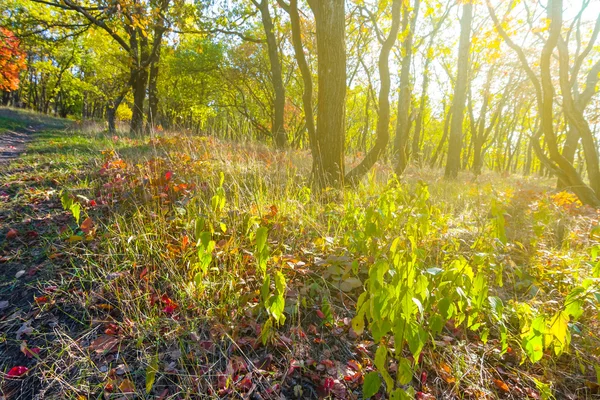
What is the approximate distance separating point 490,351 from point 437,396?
49 cm

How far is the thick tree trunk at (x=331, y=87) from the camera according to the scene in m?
3.45

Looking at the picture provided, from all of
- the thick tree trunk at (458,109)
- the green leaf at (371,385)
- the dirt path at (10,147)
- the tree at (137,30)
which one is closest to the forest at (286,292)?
the green leaf at (371,385)

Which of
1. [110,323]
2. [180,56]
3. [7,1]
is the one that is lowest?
[110,323]

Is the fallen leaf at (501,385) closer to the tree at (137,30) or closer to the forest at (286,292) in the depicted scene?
the forest at (286,292)

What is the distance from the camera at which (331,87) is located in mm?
3617

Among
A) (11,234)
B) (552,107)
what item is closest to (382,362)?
(11,234)

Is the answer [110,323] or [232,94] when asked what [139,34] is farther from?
[110,323]

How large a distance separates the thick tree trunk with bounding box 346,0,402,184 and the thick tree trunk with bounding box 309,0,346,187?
0.40 meters

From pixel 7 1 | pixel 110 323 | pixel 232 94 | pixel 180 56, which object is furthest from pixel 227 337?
pixel 7 1

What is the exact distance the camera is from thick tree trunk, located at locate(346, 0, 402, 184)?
13.5 ft

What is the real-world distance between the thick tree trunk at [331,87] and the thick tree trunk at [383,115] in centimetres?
40

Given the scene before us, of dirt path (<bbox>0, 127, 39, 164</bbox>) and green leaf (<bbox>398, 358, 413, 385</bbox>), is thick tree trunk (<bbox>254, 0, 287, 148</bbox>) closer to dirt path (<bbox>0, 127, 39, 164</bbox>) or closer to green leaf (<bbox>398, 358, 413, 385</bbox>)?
dirt path (<bbox>0, 127, 39, 164</bbox>)

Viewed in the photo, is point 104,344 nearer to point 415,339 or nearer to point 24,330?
point 24,330

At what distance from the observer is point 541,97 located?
480cm
